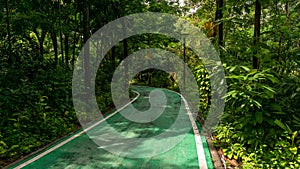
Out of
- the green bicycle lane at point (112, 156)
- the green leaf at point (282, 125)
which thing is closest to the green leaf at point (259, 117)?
the green leaf at point (282, 125)

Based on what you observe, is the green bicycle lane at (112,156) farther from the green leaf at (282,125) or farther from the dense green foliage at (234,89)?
the green leaf at (282,125)

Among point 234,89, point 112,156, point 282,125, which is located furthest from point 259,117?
point 112,156

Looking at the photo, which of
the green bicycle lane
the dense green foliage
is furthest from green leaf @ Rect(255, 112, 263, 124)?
the green bicycle lane

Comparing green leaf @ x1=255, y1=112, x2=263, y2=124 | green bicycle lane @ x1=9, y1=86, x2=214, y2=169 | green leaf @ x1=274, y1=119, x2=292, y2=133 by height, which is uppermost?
green leaf @ x1=255, y1=112, x2=263, y2=124

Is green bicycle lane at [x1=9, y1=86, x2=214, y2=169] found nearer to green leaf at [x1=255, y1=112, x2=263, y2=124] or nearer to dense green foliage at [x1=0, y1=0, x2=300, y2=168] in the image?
dense green foliage at [x1=0, y1=0, x2=300, y2=168]

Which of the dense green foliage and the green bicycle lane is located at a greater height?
the dense green foliage

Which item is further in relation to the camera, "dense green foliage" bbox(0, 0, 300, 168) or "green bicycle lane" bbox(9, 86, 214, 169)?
"green bicycle lane" bbox(9, 86, 214, 169)

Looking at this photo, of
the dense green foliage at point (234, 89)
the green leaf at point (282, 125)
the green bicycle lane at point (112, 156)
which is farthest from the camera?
the green bicycle lane at point (112, 156)

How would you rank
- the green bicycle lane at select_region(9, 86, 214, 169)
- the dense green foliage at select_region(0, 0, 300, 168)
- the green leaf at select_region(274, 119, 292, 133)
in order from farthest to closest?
the green bicycle lane at select_region(9, 86, 214, 169) < the dense green foliage at select_region(0, 0, 300, 168) < the green leaf at select_region(274, 119, 292, 133)

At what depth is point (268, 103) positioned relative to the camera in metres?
5.28

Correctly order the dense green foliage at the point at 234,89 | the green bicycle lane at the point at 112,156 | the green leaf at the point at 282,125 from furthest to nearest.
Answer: the green bicycle lane at the point at 112,156 → the dense green foliage at the point at 234,89 → the green leaf at the point at 282,125

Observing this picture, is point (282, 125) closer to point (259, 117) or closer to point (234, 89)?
point (259, 117)

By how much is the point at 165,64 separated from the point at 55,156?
30.2 meters

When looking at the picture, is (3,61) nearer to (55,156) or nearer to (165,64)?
(55,156)
